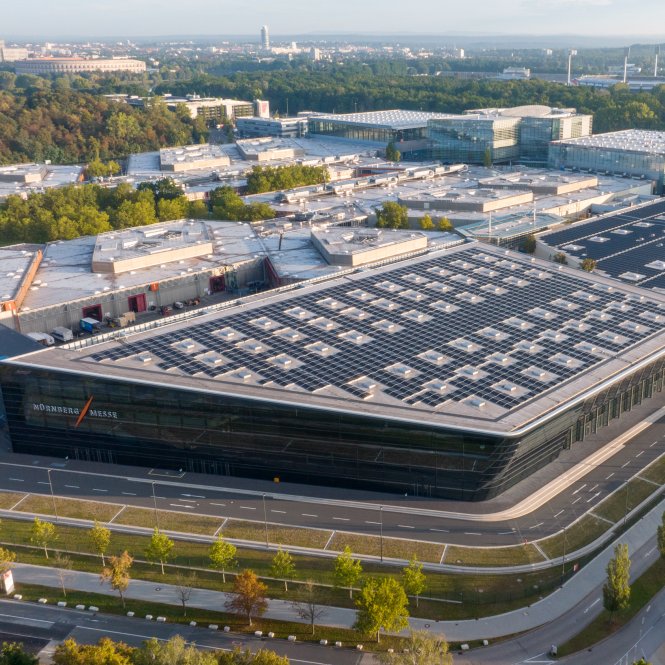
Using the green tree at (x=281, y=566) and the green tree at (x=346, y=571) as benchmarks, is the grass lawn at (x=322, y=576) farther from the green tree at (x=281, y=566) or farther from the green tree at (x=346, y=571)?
the green tree at (x=346, y=571)

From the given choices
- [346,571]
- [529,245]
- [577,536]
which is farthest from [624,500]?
[529,245]

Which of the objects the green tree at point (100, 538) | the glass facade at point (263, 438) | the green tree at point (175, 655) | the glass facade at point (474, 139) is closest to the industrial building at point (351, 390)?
the glass facade at point (263, 438)

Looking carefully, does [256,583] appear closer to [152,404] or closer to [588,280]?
[152,404]

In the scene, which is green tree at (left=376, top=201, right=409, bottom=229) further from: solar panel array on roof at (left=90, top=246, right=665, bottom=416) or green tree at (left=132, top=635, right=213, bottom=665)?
green tree at (left=132, top=635, right=213, bottom=665)

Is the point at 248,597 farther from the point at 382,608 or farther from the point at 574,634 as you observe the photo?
the point at 574,634

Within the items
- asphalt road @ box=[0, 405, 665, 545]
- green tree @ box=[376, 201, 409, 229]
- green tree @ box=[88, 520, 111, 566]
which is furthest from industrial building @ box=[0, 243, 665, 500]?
green tree @ box=[376, 201, 409, 229]

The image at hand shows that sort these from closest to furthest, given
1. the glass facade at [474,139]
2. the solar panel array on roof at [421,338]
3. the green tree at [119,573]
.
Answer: the green tree at [119,573]
the solar panel array on roof at [421,338]
the glass facade at [474,139]

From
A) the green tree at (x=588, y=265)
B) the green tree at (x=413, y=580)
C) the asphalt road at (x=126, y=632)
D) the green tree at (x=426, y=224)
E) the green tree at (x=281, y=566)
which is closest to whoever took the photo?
the asphalt road at (x=126, y=632)
